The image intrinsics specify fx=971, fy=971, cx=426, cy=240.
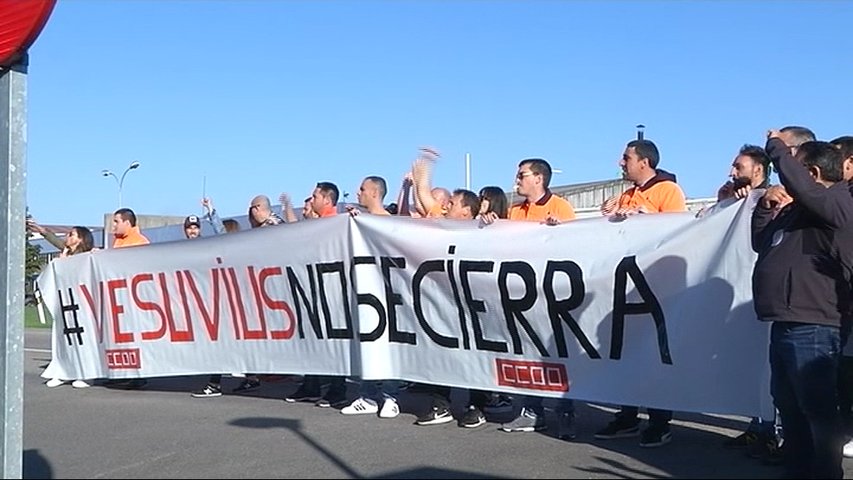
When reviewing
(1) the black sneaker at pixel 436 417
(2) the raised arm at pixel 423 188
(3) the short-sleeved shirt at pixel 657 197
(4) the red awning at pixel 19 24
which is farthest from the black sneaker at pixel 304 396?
(4) the red awning at pixel 19 24

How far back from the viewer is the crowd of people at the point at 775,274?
5074mm

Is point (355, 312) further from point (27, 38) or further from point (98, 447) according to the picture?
point (27, 38)

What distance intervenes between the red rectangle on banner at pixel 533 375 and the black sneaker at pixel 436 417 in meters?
0.63

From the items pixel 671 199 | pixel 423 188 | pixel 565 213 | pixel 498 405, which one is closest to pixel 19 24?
pixel 423 188

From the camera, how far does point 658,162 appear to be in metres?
7.14

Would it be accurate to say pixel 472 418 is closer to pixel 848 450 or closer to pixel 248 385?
pixel 848 450

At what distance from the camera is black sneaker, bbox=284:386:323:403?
29.2ft

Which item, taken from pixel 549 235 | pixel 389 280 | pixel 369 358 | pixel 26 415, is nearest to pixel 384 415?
pixel 369 358

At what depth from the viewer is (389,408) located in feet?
25.9

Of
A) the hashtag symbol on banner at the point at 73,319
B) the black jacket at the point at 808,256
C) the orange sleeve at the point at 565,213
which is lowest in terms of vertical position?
the hashtag symbol on banner at the point at 73,319

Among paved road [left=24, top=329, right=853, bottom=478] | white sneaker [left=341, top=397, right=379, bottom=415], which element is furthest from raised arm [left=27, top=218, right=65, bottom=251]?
white sneaker [left=341, top=397, right=379, bottom=415]

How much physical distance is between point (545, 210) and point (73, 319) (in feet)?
17.8

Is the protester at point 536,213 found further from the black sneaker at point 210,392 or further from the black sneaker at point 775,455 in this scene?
the black sneaker at point 210,392

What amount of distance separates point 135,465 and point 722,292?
3.88 metres
